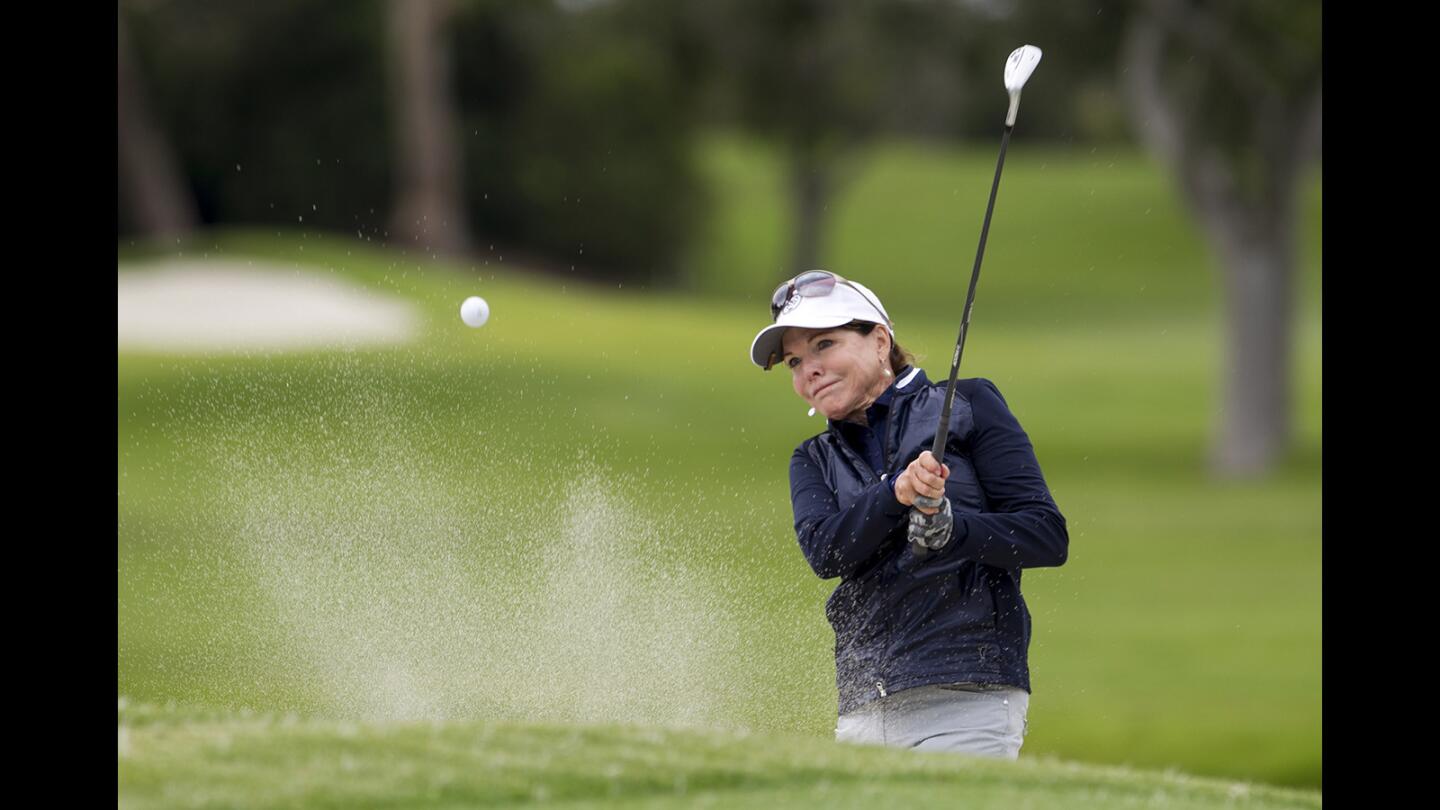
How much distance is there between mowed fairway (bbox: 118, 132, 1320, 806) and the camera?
6930 millimetres

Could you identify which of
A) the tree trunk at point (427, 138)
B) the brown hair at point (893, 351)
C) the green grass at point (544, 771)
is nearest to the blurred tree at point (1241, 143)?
the tree trunk at point (427, 138)

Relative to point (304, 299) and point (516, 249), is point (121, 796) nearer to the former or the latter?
point (304, 299)

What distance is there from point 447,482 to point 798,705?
10293 millimetres

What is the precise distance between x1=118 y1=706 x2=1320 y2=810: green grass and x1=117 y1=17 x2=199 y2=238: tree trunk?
103 ft

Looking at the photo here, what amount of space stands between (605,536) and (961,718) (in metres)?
2.94

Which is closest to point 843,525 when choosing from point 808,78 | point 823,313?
point 823,313

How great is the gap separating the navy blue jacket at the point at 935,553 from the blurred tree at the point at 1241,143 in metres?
17.1

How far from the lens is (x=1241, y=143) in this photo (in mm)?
23828

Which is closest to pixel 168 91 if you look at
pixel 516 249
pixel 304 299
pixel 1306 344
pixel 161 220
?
pixel 161 220

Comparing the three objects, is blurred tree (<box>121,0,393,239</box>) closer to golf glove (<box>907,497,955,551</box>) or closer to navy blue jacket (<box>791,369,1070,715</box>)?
navy blue jacket (<box>791,369,1070,715</box>)

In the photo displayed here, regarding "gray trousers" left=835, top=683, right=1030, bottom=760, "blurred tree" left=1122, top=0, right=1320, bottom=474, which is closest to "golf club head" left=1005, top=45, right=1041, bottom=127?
"gray trousers" left=835, top=683, right=1030, bottom=760

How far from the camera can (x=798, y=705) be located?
6168 millimetres

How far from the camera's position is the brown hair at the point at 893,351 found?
4.69 m
